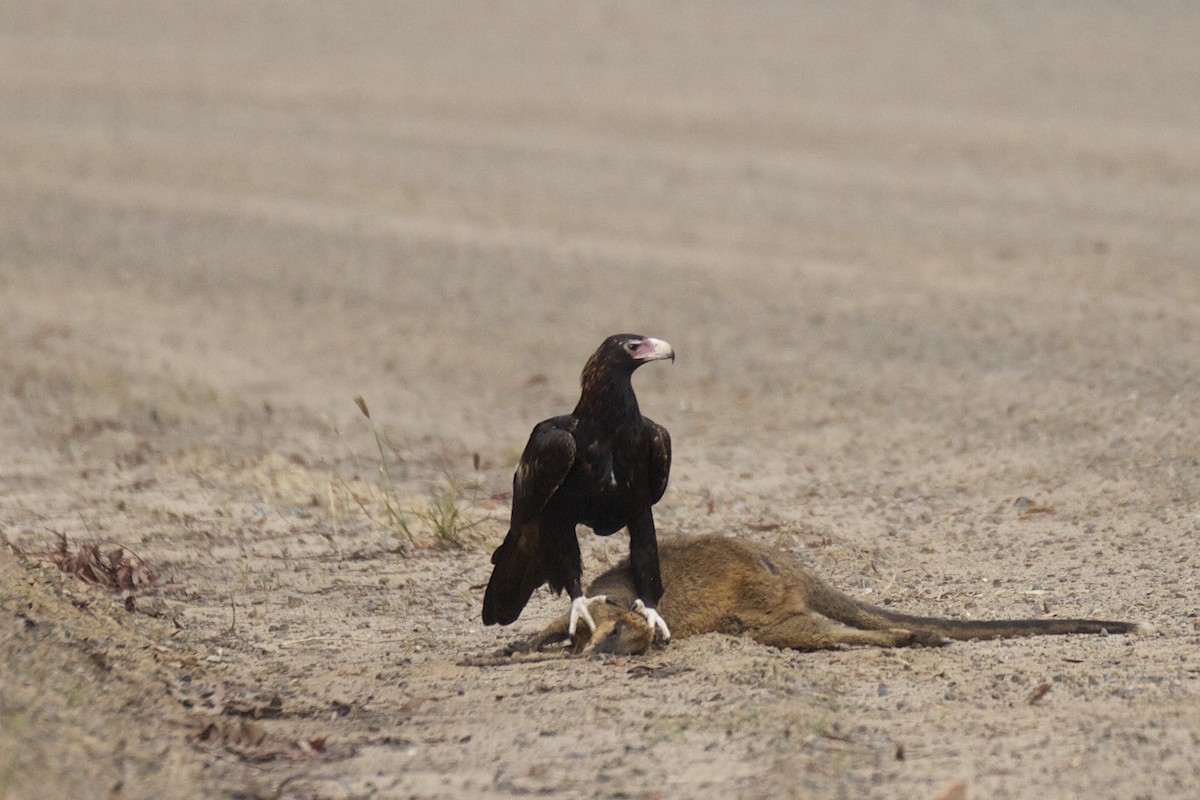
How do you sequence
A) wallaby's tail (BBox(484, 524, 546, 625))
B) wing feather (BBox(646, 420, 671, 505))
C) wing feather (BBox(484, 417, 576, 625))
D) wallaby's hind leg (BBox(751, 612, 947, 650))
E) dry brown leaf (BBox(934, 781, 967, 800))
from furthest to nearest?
1. wallaby's tail (BBox(484, 524, 546, 625))
2. wallaby's hind leg (BBox(751, 612, 947, 650))
3. wing feather (BBox(646, 420, 671, 505))
4. wing feather (BBox(484, 417, 576, 625))
5. dry brown leaf (BBox(934, 781, 967, 800))

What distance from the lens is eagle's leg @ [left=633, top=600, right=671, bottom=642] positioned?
5.37 m

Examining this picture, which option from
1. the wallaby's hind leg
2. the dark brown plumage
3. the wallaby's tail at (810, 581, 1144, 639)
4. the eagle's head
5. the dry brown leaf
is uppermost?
the eagle's head

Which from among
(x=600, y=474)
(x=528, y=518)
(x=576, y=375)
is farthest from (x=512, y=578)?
(x=576, y=375)

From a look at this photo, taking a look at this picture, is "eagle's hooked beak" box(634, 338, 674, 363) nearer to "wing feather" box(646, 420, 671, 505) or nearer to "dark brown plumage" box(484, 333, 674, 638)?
"dark brown plumage" box(484, 333, 674, 638)

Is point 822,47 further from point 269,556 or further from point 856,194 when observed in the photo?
point 269,556

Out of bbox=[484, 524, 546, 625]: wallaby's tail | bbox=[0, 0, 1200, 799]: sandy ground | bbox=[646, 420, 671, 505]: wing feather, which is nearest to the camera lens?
bbox=[0, 0, 1200, 799]: sandy ground

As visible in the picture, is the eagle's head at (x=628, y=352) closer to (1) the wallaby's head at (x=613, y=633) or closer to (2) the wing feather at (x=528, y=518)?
(2) the wing feather at (x=528, y=518)

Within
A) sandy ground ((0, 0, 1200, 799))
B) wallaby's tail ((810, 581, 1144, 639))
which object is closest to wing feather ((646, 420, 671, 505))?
sandy ground ((0, 0, 1200, 799))

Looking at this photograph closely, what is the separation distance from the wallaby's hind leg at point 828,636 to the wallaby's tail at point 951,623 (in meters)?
0.04

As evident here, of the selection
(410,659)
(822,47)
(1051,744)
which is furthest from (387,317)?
(822,47)

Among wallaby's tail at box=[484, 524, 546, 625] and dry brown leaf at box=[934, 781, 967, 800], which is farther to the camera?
wallaby's tail at box=[484, 524, 546, 625]

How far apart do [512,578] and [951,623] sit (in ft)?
5.10

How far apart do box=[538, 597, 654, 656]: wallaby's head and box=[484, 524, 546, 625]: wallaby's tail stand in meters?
0.27

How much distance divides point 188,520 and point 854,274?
278 inches
